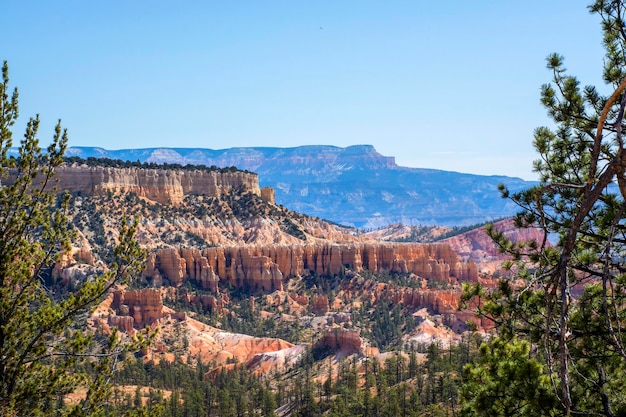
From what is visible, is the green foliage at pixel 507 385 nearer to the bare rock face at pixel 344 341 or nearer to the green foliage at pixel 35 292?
the green foliage at pixel 35 292

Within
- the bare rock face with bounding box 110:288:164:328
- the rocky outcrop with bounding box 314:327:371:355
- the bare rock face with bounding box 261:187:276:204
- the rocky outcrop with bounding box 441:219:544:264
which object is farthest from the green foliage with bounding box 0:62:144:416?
the rocky outcrop with bounding box 441:219:544:264

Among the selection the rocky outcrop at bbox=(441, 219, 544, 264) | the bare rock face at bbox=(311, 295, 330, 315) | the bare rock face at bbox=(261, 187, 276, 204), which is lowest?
the bare rock face at bbox=(311, 295, 330, 315)

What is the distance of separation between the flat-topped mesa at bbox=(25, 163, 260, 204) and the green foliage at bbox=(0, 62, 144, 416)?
328 ft

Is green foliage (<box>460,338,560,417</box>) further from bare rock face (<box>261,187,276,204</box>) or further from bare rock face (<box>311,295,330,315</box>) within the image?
bare rock face (<box>261,187,276,204</box>)

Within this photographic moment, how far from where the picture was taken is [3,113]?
46.6 feet

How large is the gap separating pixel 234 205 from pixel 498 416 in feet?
411

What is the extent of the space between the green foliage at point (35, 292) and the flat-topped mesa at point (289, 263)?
86.4 meters

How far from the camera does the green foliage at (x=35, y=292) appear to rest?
545 inches

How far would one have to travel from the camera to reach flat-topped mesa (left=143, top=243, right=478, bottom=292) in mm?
103500

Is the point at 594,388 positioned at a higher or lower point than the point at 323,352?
higher

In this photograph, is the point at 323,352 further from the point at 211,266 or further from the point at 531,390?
the point at 531,390

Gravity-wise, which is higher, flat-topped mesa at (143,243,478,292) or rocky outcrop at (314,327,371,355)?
flat-topped mesa at (143,243,478,292)

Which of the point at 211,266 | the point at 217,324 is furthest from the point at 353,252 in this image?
Result: the point at 217,324

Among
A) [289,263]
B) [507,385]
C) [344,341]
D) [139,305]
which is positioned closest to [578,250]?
[507,385]
